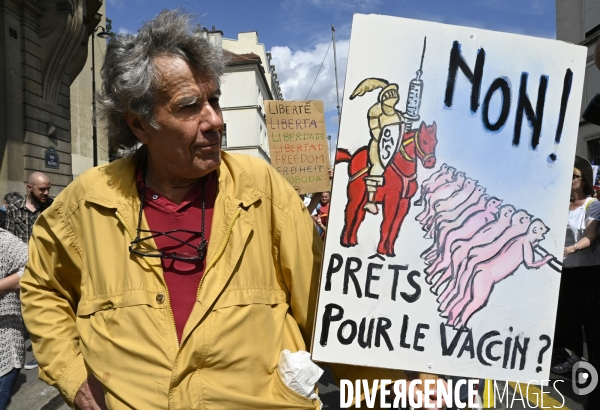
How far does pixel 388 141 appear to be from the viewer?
4.89 ft

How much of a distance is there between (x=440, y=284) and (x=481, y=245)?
0.18m

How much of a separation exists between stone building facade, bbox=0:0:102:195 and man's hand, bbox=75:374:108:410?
37.9 feet

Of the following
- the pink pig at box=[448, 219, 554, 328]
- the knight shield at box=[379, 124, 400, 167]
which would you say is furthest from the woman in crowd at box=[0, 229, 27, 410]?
the pink pig at box=[448, 219, 554, 328]

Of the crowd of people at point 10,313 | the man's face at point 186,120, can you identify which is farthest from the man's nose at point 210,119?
the crowd of people at point 10,313

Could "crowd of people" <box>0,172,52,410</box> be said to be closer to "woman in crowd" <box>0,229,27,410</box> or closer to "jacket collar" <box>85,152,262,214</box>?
"woman in crowd" <box>0,229,27,410</box>

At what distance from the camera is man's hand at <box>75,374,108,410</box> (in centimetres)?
145

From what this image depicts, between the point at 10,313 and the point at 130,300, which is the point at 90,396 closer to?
the point at 130,300

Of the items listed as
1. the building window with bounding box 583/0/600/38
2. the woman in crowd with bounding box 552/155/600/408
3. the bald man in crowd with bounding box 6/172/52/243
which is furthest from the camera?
the building window with bounding box 583/0/600/38

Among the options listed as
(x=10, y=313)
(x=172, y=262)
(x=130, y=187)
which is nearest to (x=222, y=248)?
(x=172, y=262)

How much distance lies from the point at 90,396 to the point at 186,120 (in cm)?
88

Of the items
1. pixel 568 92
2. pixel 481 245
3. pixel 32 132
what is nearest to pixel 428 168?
pixel 481 245

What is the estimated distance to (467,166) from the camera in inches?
59.4

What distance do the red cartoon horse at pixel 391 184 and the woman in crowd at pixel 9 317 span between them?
2.06 metres

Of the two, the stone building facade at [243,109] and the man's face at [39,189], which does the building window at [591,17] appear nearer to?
the man's face at [39,189]
